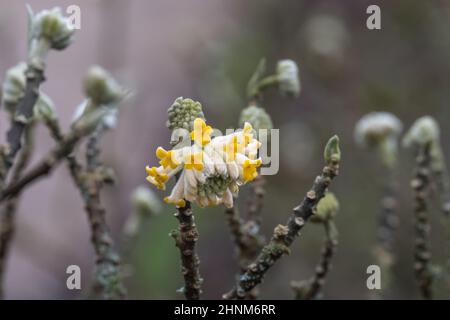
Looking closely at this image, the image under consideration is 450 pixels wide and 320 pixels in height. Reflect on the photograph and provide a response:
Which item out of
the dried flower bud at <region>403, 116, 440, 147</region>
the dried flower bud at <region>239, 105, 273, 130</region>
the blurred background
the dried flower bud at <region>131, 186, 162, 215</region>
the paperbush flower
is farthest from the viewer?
the blurred background

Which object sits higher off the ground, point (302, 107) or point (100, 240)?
point (302, 107)

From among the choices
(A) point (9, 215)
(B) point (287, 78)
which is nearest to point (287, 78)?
(B) point (287, 78)

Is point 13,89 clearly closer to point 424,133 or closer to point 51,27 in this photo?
point 51,27

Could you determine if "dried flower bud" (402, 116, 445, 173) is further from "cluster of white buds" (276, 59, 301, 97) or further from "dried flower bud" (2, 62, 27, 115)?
"dried flower bud" (2, 62, 27, 115)

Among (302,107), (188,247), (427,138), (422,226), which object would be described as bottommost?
(188,247)

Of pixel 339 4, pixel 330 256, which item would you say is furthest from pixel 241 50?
pixel 330 256

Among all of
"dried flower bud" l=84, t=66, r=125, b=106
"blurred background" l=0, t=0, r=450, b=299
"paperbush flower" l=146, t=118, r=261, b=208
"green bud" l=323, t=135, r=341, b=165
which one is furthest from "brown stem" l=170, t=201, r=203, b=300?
"blurred background" l=0, t=0, r=450, b=299
